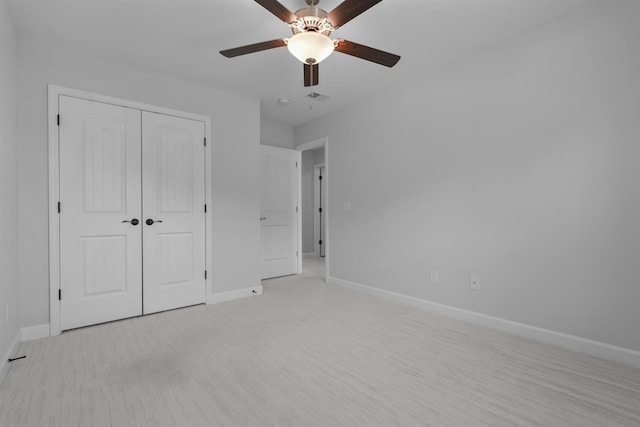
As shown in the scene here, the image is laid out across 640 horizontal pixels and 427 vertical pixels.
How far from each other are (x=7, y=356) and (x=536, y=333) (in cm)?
398

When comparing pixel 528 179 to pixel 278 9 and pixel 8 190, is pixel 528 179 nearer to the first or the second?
pixel 278 9

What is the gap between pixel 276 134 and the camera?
512 cm

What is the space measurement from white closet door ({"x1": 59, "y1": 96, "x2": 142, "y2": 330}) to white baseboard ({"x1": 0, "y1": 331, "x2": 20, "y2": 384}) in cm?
34

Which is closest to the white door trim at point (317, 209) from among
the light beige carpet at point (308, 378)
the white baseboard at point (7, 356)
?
the light beige carpet at point (308, 378)

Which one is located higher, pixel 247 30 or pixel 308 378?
pixel 247 30

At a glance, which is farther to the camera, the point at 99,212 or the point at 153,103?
the point at 153,103

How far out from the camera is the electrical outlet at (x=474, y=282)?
2926 millimetres

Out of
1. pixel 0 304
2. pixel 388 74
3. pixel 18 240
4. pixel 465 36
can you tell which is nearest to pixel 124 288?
pixel 18 240

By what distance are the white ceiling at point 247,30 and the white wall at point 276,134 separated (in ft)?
5.12

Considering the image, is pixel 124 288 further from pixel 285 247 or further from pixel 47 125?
pixel 285 247

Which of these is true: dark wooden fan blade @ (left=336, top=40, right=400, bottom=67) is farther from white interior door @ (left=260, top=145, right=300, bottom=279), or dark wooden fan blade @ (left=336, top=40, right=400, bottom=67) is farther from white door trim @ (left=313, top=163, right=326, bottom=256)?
white door trim @ (left=313, top=163, right=326, bottom=256)

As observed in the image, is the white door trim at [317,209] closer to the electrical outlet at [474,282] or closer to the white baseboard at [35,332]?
the electrical outlet at [474,282]

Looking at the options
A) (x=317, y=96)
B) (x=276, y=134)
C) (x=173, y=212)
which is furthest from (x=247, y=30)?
(x=276, y=134)

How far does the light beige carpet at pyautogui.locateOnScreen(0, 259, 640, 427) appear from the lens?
63.5 inches
